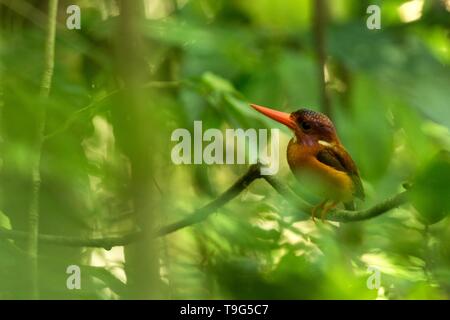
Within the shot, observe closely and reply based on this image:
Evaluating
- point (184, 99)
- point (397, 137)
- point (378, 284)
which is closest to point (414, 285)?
point (378, 284)

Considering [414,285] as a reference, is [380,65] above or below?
above

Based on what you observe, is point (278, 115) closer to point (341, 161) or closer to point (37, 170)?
point (341, 161)

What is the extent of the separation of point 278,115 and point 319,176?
0.11m

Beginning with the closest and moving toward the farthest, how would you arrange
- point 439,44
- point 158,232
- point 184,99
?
point 158,232, point 184,99, point 439,44

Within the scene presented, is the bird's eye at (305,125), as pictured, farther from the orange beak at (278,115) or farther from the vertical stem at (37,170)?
the vertical stem at (37,170)

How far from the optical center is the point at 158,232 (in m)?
0.91

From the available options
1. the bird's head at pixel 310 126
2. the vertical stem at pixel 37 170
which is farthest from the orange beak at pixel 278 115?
the vertical stem at pixel 37 170

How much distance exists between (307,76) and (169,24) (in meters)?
0.16

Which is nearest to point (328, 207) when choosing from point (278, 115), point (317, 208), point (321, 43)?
point (317, 208)

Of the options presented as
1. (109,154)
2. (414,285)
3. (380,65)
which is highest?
(380,65)

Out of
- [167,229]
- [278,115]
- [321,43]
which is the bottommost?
[167,229]

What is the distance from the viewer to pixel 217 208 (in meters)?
0.94

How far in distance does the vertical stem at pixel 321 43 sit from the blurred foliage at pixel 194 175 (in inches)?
0.4

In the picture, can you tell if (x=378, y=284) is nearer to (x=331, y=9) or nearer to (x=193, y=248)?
(x=193, y=248)
